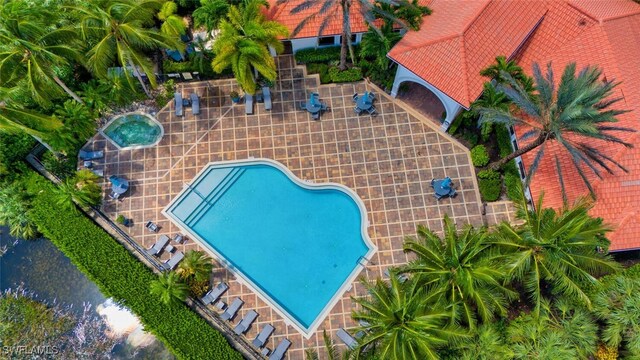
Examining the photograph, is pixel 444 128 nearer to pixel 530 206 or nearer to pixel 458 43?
pixel 458 43

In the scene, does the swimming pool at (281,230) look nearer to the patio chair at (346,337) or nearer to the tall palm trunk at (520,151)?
the patio chair at (346,337)

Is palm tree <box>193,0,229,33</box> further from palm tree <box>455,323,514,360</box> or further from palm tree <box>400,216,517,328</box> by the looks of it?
palm tree <box>455,323,514,360</box>

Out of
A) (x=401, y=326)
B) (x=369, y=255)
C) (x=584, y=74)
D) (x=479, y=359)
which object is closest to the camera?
(x=401, y=326)

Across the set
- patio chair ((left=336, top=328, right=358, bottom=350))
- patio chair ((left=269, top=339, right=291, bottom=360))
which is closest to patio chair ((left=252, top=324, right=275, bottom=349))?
patio chair ((left=269, top=339, right=291, bottom=360))

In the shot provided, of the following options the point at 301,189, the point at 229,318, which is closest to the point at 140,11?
the point at 301,189

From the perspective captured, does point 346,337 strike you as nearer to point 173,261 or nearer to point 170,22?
point 173,261

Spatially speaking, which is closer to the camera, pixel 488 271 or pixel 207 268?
pixel 488 271

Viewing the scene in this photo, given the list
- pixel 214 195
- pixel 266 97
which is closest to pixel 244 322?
pixel 214 195
